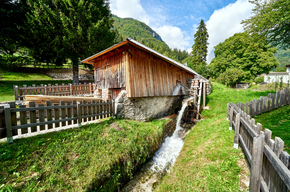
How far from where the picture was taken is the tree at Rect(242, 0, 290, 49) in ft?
23.0

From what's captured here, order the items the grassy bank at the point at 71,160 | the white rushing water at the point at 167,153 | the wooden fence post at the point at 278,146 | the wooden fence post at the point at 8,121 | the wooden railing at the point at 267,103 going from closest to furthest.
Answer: the wooden fence post at the point at 278,146, the grassy bank at the point at 71,160, the wooden fence post at the point at 8,121, the white rushing water at the point at 167,153, the wooden railing at the point at 267,103

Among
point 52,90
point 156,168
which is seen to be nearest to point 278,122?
point 156,168

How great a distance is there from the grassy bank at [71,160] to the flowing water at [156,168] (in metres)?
0.44

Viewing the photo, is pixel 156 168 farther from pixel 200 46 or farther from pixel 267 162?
pixel 200 46

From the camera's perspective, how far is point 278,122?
5422 millimetres

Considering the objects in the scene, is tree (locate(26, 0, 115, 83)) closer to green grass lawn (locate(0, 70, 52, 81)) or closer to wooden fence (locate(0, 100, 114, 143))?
green grass lawn (locate(0, 70, 52, 81))

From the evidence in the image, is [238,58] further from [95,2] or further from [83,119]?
[83,119]

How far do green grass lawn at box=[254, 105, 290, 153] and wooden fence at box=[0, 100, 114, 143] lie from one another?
7.62 metres

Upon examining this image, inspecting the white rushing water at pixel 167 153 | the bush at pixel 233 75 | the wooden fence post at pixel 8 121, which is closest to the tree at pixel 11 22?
the wooden fence post at pixel 8 121

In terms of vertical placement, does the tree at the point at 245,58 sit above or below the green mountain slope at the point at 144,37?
below

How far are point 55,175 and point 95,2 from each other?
58.6 feet

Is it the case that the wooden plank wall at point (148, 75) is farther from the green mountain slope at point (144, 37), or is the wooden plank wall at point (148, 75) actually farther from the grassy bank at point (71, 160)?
the green mountain slope at point (144, 37)

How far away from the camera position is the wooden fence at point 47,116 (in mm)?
3428

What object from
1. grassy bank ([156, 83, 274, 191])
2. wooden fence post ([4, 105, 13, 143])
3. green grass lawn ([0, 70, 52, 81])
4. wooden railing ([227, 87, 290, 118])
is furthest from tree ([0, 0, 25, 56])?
wooden railing ([227, 87, 290, 118])
